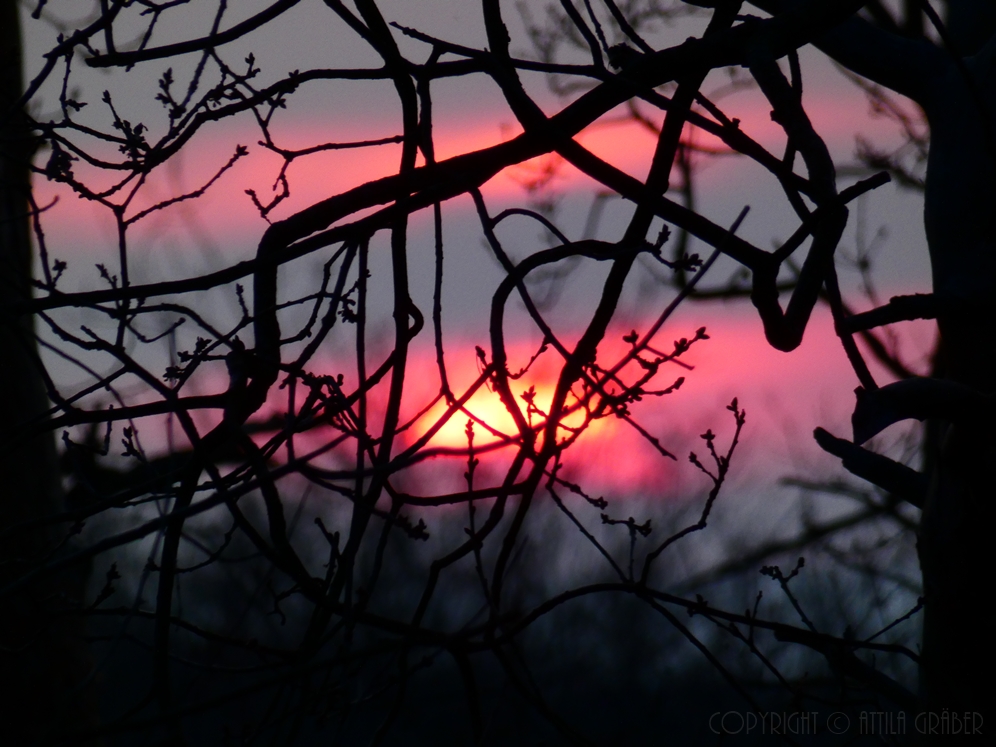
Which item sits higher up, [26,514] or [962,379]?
[26,514]

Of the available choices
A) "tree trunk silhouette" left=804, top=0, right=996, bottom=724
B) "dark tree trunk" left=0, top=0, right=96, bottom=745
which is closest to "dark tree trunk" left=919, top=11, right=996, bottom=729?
"tree trunk silhouette" left=804, top=0, right=996, bottom=724

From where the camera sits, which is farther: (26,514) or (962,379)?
(26,514)

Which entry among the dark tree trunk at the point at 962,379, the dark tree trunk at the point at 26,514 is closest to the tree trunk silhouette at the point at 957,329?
the dark tree trunk at the point at 962,379

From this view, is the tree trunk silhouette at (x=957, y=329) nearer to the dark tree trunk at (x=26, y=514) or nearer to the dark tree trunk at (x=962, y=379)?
the dark tree trunk at (x=962, y=379)

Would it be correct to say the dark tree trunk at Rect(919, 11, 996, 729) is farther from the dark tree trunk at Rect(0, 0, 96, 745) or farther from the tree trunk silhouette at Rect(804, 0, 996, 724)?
the dark tree trunk at Rect(0, 0, 96, 745)

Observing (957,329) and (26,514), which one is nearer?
(957,329)

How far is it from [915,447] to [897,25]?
3412 millimetres

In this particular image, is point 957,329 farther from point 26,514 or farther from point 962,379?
point 26,514

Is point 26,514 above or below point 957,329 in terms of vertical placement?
above

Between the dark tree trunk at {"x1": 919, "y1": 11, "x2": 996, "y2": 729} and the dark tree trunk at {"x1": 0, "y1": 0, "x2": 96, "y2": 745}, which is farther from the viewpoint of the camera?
the dark tree trunk at {"x1": 0, "y1": 0, "x2": 96, "y2": 745}

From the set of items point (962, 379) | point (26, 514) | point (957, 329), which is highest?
point (26, 514)

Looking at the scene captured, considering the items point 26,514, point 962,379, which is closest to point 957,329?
point 962,379

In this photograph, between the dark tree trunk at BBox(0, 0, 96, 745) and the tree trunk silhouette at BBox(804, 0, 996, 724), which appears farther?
the dark tree trunk at BBox(0, 0, 96, 745)

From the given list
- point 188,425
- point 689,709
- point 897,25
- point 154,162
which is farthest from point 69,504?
point 689,709
